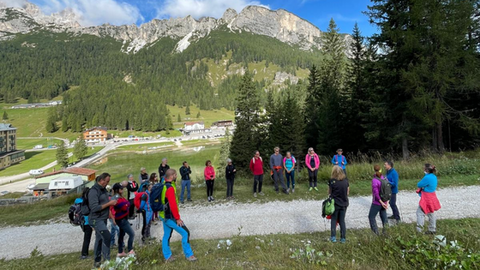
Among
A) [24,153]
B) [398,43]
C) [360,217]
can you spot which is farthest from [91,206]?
[24,153]

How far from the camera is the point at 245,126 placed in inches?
1203

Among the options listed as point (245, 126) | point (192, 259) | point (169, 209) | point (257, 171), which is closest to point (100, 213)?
point (169, 209)

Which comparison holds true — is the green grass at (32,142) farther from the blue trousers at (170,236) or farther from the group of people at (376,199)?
the group of people at (376,199)

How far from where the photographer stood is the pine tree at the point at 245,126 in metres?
28.8

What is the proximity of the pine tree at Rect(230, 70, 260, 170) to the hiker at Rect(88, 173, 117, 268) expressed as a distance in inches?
901

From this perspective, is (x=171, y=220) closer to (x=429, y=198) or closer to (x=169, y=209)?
(x=169, y=209)

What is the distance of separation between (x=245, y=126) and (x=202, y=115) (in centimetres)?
11901

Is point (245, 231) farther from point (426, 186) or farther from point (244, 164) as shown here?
point (244, 164)

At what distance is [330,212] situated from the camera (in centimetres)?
496

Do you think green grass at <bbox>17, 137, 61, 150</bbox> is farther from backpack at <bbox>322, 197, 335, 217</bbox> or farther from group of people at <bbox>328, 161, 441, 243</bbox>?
group of people at <bbox>328, 161, 441, 243</bbox>

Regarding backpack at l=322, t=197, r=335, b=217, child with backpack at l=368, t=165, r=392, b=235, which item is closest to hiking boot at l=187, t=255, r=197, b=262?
backpack at l=322, t=197, r=335, b=217

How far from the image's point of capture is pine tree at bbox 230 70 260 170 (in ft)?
94.5

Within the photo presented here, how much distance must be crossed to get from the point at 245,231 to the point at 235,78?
7534 inches

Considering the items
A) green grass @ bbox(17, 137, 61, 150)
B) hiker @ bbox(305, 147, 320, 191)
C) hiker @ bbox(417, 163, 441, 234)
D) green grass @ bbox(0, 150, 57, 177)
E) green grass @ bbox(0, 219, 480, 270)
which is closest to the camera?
green grass @ bbox(0, 219, 480, 270)
